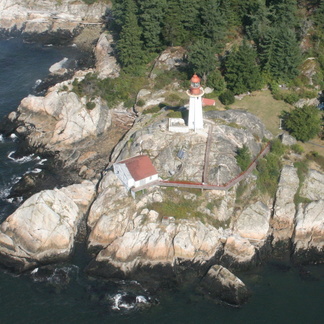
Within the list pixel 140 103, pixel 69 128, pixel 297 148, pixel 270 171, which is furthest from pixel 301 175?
pixel 69 128

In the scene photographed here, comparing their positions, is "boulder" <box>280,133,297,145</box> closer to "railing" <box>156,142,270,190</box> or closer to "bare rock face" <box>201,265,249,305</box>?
"railing" <box>156,142,270,190</box>

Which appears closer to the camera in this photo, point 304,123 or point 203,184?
point 203,184

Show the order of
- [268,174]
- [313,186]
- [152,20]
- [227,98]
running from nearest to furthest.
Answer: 1. [313,186]
2. [268,174]
3. [227,98]
4. [152,20]

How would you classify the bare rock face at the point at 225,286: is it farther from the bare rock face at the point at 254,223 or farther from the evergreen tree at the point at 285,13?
the evergreen tree at the point at 285,13

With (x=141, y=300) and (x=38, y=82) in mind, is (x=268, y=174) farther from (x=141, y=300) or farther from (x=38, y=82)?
(x=38, y=82)

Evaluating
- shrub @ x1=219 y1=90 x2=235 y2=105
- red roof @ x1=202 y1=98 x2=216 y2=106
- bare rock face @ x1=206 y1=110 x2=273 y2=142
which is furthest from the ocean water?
shrub @ x1=219 y1=90 x2=235 y2=105

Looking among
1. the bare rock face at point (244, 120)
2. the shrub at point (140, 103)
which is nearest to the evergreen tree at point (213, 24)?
the shrub at point (140, 103)

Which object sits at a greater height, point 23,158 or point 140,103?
point 140,103
